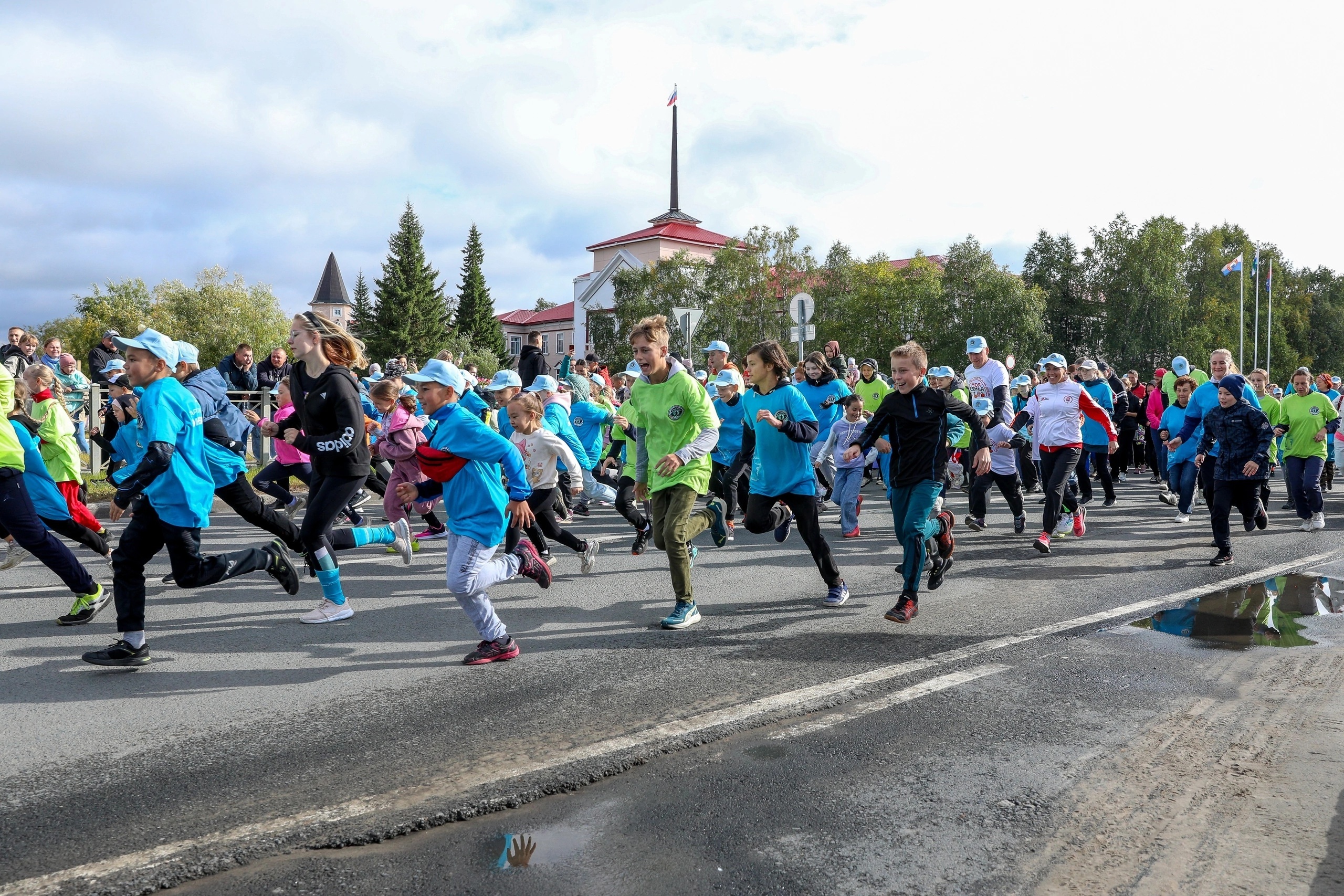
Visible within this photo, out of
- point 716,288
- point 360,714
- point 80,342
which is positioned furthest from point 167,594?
point 80,342

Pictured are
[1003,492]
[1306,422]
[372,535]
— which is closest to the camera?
[372,535]

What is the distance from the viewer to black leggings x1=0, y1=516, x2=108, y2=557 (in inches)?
294

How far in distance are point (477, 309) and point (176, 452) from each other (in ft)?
263

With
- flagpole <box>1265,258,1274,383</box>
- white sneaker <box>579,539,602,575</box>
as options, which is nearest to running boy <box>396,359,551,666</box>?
white sneaker <box>579,539,602,575</box>

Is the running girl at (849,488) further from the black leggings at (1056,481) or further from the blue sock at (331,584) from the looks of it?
the blue sock at (331,584)

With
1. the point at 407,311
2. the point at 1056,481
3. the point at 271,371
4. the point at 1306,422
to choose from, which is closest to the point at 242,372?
the point at 271,371

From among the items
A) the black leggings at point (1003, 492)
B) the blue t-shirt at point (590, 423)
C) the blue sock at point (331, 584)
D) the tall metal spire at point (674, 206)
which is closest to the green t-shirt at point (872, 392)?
the black leggings at point (1003, 492)

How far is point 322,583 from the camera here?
646 centimetres

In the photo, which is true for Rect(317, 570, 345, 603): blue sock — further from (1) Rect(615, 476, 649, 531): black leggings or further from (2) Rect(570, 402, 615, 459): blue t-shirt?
(2) Rect(570, 402, 615, 459): blue t-shirt

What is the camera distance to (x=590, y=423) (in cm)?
1173

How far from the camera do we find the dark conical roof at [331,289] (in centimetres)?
13950

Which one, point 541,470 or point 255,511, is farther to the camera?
point 541,470

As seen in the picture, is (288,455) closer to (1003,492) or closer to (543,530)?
(543,530)

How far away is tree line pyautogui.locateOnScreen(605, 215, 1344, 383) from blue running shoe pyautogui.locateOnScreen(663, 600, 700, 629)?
5929 centimetres
